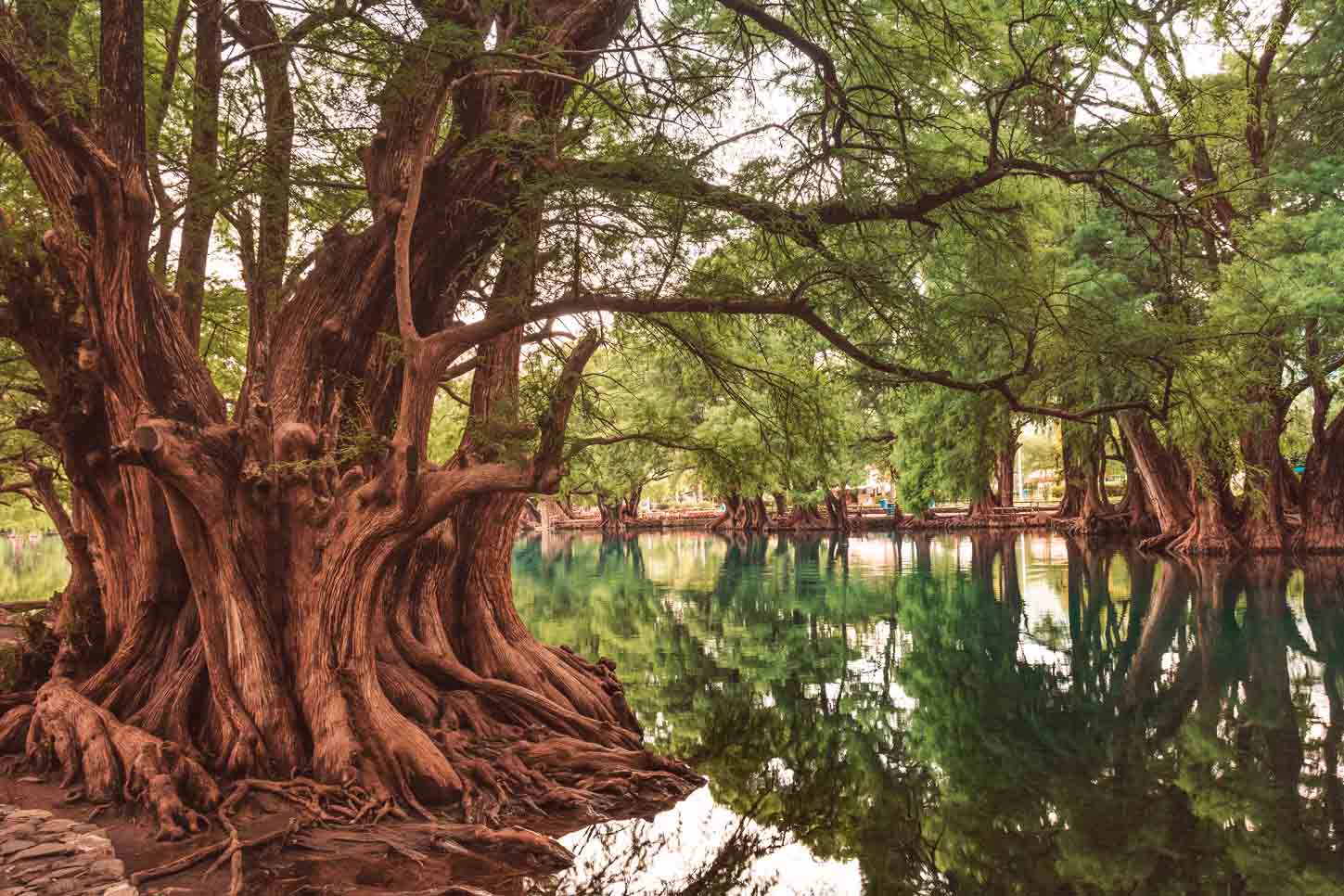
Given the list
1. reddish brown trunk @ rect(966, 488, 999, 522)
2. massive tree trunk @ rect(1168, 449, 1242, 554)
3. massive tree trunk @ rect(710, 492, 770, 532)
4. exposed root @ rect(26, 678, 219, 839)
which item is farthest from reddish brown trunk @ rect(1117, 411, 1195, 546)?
exposed root @ rect(26, 678, 219, 839)

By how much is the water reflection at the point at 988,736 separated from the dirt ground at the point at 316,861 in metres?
0.49

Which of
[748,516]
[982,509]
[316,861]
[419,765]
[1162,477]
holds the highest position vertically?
[1162,477]

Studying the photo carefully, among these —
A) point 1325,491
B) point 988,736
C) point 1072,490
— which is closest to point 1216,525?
point 1325,491

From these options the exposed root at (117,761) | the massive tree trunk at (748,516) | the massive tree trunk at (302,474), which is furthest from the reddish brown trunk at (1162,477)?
the exposed root at (117,761)

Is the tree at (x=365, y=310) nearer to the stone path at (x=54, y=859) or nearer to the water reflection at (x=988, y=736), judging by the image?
the stone path at (x=54, y=859)

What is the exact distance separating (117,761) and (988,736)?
298 inches

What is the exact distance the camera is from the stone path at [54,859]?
471 cm

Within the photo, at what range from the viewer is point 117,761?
6152mm

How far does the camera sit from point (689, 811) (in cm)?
695

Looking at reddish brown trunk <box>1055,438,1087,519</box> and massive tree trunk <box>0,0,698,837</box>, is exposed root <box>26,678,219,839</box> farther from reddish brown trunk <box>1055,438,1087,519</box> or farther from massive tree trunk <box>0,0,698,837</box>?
reddish brown trunk <box>1055,438,1087,519</box>

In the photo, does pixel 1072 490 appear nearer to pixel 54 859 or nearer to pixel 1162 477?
pixel 1162 477

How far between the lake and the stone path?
2.15 m

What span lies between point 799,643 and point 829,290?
28.2 feet

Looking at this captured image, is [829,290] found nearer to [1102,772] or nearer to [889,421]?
[1102,772]
